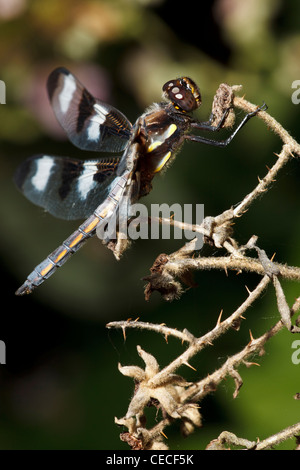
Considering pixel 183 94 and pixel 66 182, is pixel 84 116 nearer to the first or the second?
pixel 66 182

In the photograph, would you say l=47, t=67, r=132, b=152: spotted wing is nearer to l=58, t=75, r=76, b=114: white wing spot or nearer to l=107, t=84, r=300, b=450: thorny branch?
l=58, t=75, r=76, b=114: white wing spot

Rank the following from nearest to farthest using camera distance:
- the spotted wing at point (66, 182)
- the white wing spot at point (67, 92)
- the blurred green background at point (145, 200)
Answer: the spotted wing at point (66, 182) → the white wing spot at point (67, 92) → the blurred green background at point (145, 200)

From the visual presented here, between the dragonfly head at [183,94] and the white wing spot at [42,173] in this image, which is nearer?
the dragonfly head at [183,94]

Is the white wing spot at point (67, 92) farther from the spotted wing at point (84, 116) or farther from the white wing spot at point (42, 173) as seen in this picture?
the white wing spot at point (42, 173)

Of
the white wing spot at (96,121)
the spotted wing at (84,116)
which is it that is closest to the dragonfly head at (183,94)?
the spotted wing at (84,116)

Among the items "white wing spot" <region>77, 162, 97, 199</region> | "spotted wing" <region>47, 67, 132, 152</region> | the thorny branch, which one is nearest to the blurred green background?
"spotted wing" <region>47, 67, 132, 152</region>

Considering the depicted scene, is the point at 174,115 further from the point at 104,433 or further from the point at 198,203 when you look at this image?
the point at 104,433
